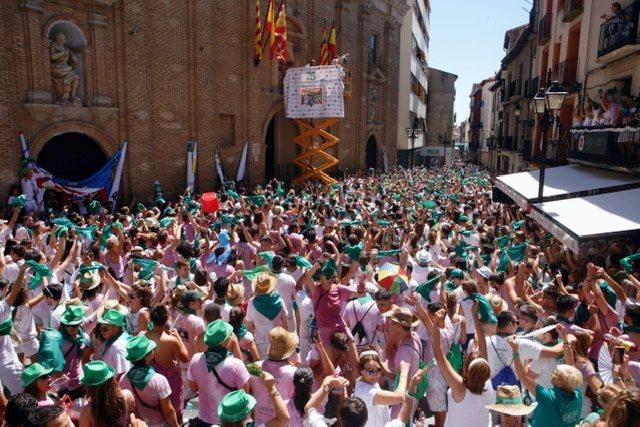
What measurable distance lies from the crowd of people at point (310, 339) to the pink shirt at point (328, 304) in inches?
0.6

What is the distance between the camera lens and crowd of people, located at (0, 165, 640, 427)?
3.53 metres

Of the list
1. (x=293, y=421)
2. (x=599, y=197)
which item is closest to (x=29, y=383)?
(x=293, y=421)

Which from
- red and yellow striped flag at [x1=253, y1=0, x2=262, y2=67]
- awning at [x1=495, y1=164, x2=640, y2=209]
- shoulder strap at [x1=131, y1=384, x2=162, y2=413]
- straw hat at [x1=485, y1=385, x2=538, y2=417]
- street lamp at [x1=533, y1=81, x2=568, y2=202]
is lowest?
shoulder strap at [x1=131, y1=384, x2=162, y2=413]

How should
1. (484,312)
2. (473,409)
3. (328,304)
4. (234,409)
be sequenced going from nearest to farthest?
1. (234,409)
2. (473,409)
3. (484,312)
4. (328,304)

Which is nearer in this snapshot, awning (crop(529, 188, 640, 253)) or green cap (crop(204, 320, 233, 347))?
green cap (crop(204, 320, 233, 347))

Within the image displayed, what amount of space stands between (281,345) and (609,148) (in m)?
11.2

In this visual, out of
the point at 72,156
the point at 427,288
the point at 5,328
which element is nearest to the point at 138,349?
the point at 5,328

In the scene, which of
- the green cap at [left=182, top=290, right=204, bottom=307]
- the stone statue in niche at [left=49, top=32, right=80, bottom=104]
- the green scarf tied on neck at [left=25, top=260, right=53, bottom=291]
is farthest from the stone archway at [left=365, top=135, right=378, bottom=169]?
the green cap at [left=182, top=290, right=204, bottom=307]

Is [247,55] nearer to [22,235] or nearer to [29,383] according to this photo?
[22,235]

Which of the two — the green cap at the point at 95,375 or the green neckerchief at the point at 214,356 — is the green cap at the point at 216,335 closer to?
the green neckerchief at the point at 214,356

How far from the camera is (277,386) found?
3947mm

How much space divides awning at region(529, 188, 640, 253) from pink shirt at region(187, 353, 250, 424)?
602 cm

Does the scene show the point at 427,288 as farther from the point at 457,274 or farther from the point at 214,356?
the point at 214,356

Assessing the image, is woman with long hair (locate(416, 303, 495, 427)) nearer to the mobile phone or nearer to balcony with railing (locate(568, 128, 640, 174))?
the mobile phone
